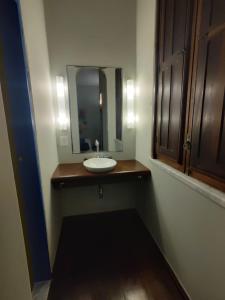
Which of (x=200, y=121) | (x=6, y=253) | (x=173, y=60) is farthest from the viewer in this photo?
(x=173, y=60)

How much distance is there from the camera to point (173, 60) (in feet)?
4.04

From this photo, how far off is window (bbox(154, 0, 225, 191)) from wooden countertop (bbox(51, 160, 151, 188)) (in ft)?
1.42

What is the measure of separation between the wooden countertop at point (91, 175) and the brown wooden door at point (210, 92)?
0.83 metres

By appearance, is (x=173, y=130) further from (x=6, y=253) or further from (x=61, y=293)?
(x=61, y=293)

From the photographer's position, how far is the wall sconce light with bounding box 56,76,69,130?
6.19 ft

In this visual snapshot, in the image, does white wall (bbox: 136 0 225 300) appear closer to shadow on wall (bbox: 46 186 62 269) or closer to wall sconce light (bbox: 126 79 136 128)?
wall sconce light (bbox: 126 79 136 128)

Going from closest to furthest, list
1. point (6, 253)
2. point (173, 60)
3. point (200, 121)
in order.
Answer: point (6, 253) < point (200, 121) < point (173, 60)

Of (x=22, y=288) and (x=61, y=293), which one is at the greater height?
(x=22, y=288)

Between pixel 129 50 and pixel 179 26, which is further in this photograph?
pixel 129 50

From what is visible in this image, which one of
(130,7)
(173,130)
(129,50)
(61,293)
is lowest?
(61,293)

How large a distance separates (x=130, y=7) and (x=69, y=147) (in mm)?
1858

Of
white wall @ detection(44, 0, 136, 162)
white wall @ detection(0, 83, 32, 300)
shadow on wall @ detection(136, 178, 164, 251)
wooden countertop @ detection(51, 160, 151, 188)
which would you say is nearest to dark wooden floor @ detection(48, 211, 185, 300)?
shadow on wall @ detection(136, 178, 164, 251)

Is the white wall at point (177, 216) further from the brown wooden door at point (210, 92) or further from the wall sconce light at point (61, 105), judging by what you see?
the wall sconce light at point (61, 105)

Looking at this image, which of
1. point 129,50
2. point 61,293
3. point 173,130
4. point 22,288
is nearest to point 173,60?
point 173,130
